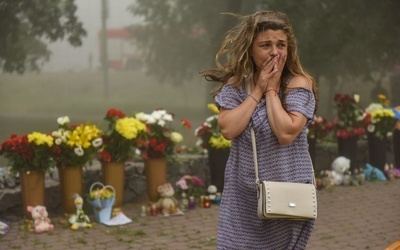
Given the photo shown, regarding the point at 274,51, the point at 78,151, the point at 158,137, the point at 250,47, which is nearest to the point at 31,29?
the point at 78,151

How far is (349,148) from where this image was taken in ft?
36.2

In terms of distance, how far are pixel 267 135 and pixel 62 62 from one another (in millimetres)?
5828

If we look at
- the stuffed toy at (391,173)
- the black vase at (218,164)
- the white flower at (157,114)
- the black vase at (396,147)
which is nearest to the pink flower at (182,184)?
the black vase at (218,164)

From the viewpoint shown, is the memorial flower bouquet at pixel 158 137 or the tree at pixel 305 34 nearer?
the memorial flower bouquet at pixel 158 137

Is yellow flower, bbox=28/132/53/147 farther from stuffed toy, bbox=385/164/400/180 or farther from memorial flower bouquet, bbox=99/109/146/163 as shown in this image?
stuffed toy, bbox=385/164/400/180

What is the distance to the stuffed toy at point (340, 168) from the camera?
10.6m

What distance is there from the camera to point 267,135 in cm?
390

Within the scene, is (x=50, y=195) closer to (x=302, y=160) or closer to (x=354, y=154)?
(x=354, y=154)

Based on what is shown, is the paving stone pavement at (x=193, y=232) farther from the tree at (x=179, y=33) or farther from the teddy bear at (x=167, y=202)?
the tree at (x=179, y=33)

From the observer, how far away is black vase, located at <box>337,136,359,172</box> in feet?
36.1

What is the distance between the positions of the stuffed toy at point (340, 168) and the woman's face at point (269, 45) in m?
6.78

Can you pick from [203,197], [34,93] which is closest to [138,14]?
[34,93]

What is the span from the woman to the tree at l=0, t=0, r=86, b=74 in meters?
5.39

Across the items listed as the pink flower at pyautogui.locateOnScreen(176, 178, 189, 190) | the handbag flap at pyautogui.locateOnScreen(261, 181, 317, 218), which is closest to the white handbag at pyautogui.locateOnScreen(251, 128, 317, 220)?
the handbag flap at pyautogui.locateOnScreen(261, 181, 317, 218)
